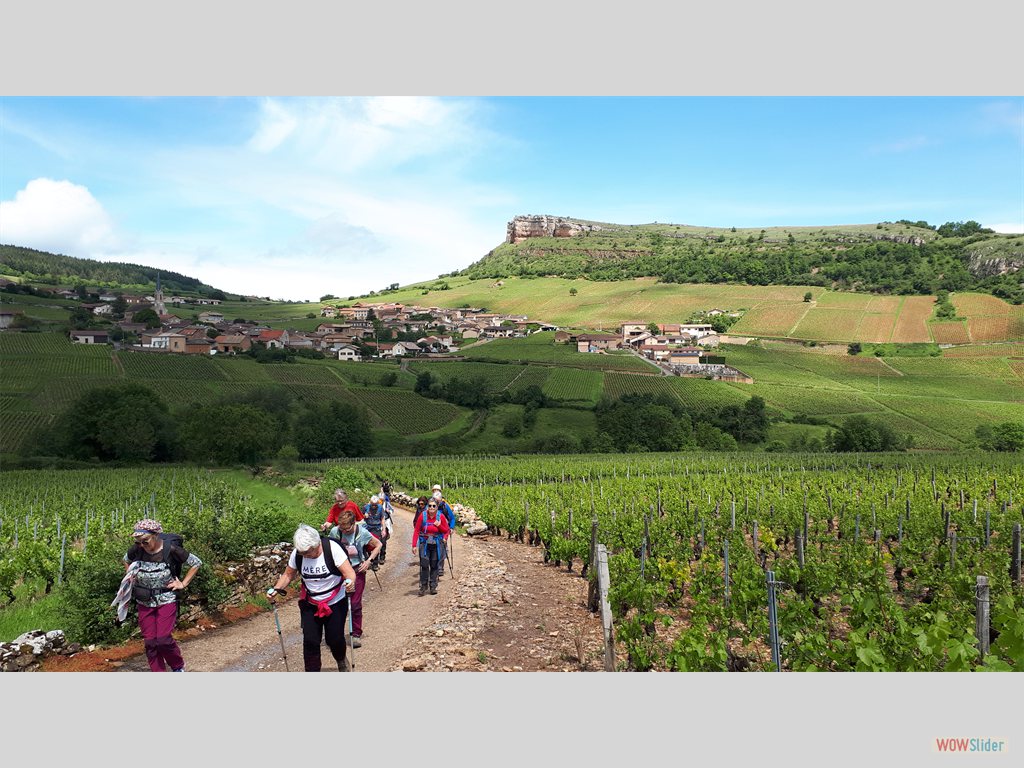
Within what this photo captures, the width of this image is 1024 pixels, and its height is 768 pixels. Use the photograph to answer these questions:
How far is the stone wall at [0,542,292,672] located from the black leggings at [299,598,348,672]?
3.51 metres

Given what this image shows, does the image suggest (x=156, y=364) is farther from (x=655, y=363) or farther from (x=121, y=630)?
(x=121, y=630)

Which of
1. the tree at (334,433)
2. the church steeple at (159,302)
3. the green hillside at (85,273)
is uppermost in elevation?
the green hillside at (85,273)

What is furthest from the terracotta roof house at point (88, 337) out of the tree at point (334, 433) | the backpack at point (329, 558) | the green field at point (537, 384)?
the backpack at point (329, 558)

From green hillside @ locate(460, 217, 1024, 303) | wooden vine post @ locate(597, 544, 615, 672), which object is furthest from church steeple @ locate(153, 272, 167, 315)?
wooden vine post @ locate(597, 544, 615, 672)

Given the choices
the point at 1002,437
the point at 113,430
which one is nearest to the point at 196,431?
the point at 113,430

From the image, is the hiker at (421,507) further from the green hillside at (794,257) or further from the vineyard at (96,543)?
the green hillside at (794,257)

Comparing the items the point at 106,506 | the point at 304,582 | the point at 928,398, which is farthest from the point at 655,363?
the point at 304,582

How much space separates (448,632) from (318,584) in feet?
9.92

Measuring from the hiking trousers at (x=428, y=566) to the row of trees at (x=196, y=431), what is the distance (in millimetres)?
35248

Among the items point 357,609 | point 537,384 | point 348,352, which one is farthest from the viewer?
point 348,352

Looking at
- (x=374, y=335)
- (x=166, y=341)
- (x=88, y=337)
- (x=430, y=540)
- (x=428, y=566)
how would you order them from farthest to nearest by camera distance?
(x=374, y=335) < (x=166, y=341) < (x=88, y=337) < (x=428, y=566) < (x=430, y=540)

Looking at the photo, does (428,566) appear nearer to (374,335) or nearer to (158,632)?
(158,632)

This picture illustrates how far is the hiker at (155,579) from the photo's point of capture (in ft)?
20.1

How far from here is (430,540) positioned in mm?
10633
